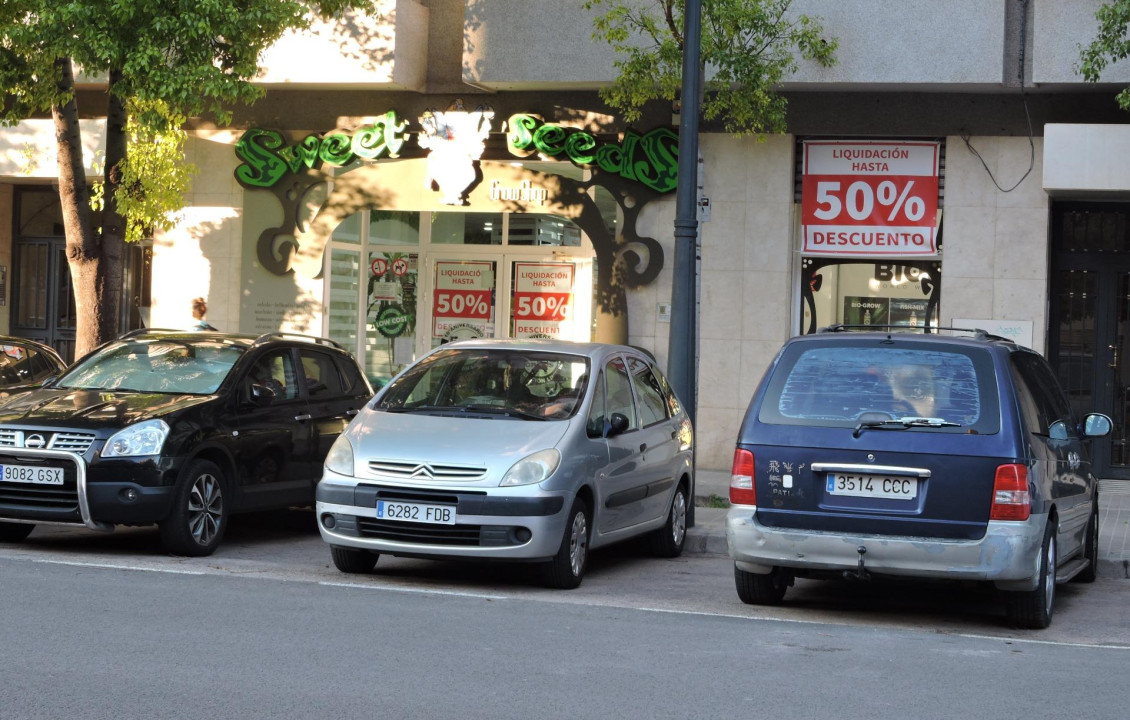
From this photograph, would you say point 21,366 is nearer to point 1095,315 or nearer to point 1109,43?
point 1109,43

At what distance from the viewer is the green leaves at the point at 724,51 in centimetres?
1418

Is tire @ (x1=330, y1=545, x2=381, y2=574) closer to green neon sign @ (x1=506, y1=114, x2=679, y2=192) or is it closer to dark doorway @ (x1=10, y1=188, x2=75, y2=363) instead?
green neon sign @ (x1=506, y1=114, x2=679, y2=192)

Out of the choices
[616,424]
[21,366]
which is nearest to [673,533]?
[616,424]

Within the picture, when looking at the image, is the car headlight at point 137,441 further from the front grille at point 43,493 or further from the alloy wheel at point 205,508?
the alloy wheel at point 205,508

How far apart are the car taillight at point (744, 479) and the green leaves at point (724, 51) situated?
652 centimetres

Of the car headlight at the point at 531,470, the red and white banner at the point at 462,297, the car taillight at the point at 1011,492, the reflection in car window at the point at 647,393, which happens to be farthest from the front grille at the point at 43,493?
the red and white banner at the point at 462,297

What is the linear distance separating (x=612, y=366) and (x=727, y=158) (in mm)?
6637

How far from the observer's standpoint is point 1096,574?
11195 mm

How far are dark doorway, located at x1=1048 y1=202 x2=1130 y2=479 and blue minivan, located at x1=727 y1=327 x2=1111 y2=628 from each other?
819cm

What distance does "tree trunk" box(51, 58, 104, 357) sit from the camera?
1483 centimetres

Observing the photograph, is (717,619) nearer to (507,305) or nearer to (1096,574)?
(1096,574)

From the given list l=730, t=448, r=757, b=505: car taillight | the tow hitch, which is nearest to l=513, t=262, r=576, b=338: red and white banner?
l=730, t=448, r=757, b=505: car taillight

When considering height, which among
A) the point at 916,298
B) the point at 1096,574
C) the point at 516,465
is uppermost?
the point at 916,298

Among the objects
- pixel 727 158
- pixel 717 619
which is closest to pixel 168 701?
pixel 717 619
